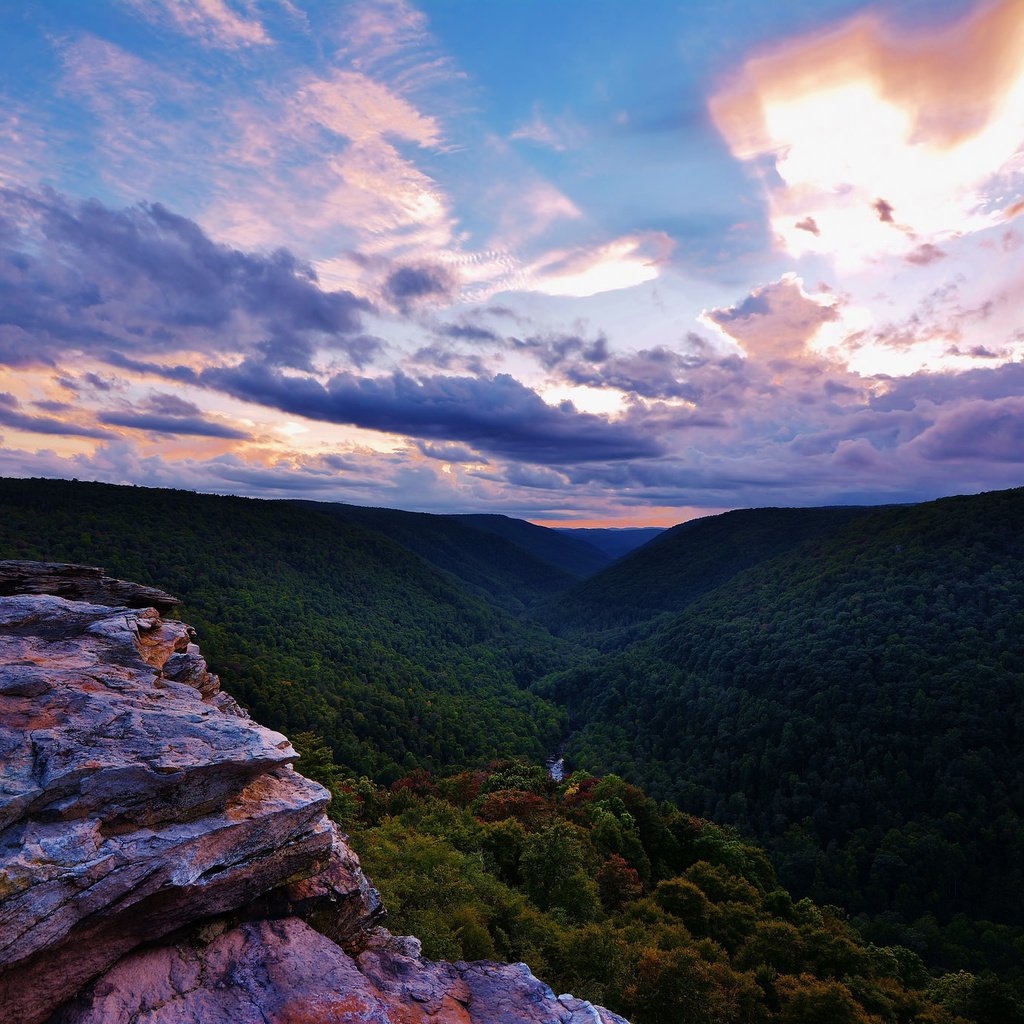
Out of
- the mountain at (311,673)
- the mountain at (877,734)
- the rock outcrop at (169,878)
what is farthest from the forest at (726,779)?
the rock outcrop at (169,878)

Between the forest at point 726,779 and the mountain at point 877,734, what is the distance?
1.88ft

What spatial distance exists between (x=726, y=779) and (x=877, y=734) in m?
38.5

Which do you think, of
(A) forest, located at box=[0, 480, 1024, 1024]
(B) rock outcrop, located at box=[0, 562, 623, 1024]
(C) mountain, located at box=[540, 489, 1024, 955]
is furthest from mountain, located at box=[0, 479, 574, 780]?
(B) rock outcrop, located at box=[0, 562, 623, 1024]

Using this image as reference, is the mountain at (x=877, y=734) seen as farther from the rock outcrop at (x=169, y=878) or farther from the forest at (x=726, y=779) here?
the rock outcrop at (x=169, y=878)

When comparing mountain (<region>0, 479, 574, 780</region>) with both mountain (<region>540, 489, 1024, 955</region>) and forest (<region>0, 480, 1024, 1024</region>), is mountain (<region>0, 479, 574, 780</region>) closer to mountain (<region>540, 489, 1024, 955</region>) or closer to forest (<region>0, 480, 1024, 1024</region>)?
forest (<region>0, 480, 1024, 1024</region>)

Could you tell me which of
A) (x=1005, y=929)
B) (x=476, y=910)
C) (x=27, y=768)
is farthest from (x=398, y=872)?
(x=1005, y=929)

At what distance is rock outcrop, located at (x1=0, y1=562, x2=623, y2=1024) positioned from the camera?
38.9 ft

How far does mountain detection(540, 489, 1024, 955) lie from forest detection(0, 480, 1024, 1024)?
57 centimetres

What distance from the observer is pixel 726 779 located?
140 m

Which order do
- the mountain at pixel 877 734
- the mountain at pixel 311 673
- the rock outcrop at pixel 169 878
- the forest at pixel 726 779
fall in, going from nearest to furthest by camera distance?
the rock outcrop at pixel 169 878, the forest at pixel 726 779, the mountain at pixel 877 734, the mountain at pixel 311 673

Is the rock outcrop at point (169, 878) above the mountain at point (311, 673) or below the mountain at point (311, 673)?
above

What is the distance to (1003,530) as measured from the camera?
188 metres

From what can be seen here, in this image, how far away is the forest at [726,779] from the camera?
36312 mm

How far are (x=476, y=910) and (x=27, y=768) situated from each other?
26474mm
